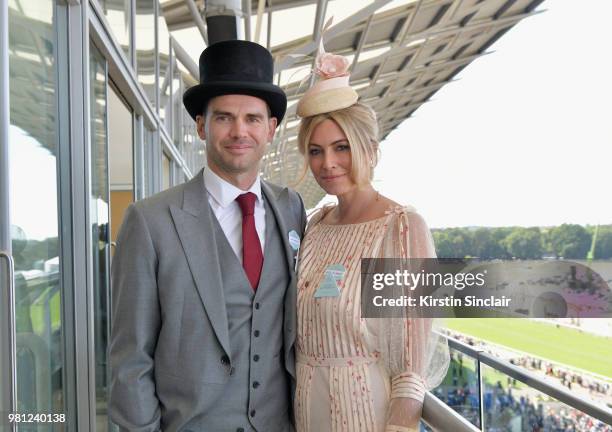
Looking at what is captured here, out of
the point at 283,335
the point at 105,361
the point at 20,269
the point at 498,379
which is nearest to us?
the point at 20,269

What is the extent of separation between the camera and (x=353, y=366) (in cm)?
156

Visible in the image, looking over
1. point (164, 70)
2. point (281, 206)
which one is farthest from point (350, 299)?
point (164, 70)

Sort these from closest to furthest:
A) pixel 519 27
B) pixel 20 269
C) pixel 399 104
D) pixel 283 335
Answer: pixel 20 269 < pixel 283 335 < pixel 519 27 < pixel 399 104

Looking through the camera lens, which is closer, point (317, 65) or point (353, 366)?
point (353, 366)

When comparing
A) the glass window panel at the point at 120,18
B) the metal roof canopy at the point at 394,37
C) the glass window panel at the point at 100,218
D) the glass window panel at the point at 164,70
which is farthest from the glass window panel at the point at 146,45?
the metal roof canopy at the point at 394,37

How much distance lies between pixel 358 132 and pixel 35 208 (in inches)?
35.9

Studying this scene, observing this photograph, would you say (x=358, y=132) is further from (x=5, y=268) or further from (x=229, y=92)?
(x=5, y=268)

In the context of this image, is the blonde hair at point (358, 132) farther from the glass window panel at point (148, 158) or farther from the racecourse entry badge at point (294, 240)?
the glass window panel at point (148, 158)

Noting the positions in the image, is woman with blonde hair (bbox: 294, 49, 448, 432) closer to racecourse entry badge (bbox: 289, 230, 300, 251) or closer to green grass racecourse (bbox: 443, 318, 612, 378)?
racecourse entry badge (bbox: 289, 230, 300, 251)

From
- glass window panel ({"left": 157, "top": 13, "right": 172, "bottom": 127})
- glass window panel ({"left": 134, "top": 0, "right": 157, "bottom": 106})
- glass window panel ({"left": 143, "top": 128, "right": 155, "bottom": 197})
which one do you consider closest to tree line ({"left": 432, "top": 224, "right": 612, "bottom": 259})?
glass window panel ({"left": 134, "top": 0, "right": 157, "bottom": 106})

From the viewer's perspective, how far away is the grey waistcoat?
1.49 meters

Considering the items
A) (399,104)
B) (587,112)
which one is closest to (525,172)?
(587,112)

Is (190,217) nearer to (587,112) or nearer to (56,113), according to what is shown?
(56,113)

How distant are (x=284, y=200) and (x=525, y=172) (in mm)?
18214
